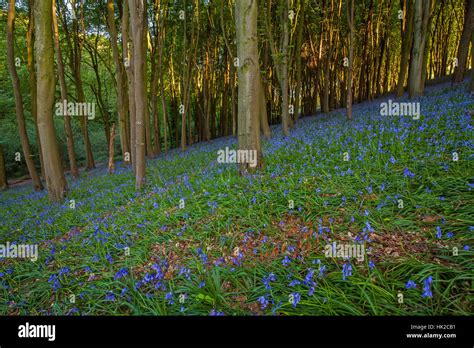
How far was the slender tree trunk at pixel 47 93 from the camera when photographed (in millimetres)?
8070

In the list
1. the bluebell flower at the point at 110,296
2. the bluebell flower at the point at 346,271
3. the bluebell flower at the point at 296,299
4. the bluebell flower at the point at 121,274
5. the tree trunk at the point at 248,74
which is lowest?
the bluebell flower at the point at 110,296

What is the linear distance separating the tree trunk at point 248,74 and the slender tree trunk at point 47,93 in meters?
6.75

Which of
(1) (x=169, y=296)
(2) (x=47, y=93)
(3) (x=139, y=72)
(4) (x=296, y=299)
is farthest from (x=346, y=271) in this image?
(2) (x=47, y=93)

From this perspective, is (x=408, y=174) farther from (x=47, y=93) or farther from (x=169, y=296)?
(x=47, y=93)

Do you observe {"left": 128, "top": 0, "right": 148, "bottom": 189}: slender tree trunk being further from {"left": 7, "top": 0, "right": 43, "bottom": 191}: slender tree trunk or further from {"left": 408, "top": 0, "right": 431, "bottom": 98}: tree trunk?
{"left": 408, "top": 0, "right": 431, "bottom": 98}: tree trunk

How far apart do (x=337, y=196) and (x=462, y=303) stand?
7.66 feet

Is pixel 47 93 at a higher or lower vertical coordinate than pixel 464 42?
lower

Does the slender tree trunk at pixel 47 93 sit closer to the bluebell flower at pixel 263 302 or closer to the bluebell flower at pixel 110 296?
the bluebell flower at pixel 110 296

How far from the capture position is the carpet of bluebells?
2738 millimetres

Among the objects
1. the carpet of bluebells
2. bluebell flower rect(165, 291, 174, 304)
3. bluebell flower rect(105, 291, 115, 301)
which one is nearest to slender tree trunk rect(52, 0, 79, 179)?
the carpet of bluebells

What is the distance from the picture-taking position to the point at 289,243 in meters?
3.78

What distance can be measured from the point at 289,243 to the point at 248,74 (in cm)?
456

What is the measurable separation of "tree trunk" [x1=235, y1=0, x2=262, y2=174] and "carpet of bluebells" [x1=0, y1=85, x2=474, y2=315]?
1.06 meters

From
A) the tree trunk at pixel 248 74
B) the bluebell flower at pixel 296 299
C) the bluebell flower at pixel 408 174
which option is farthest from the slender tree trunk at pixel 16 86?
the bluebell flower at pixel 408 174
